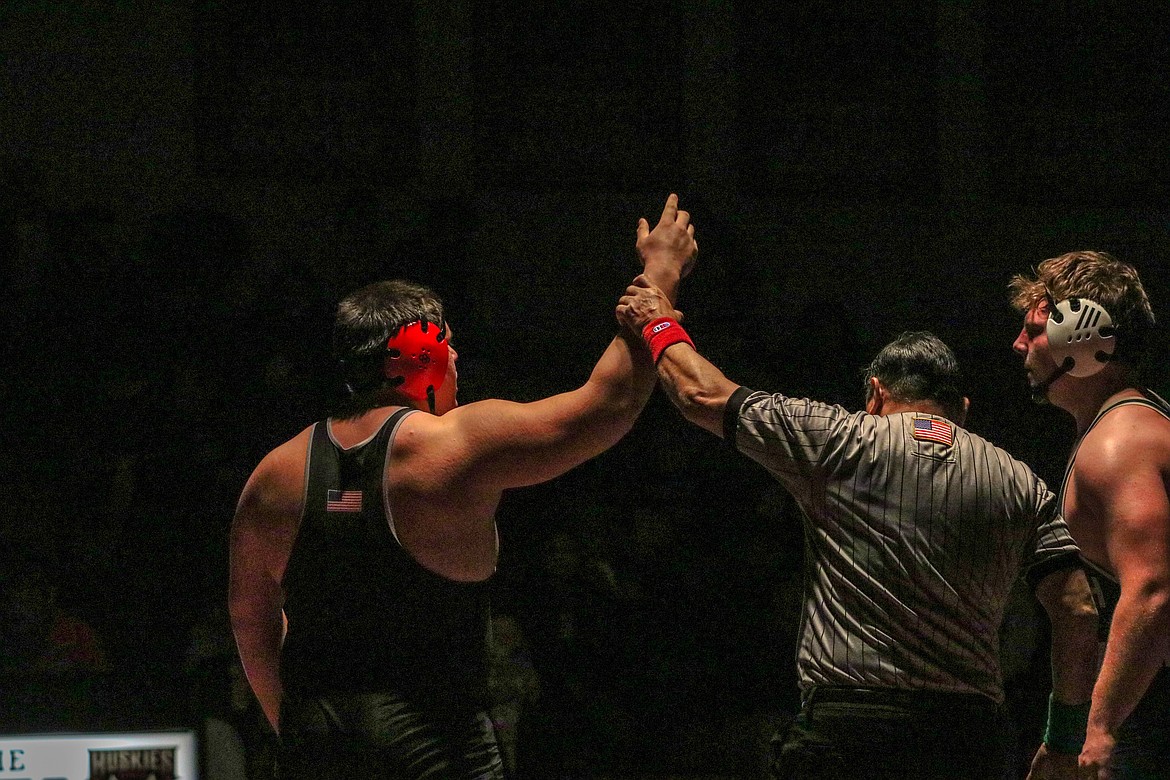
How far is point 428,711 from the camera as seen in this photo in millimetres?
2607

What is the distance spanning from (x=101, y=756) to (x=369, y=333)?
2631 mm

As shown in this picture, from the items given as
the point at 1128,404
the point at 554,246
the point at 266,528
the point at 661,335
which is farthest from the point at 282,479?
the point at 554,246

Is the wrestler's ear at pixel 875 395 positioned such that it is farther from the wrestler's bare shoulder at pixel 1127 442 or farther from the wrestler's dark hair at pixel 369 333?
the wrestler's dark hair at pixel 369 333

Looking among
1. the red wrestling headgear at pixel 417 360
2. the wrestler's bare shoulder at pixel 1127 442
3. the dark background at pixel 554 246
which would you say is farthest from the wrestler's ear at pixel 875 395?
the dark background at pixel 554 246

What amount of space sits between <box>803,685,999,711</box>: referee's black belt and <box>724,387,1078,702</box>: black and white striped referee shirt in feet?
0.05

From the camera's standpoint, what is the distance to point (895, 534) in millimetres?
2734

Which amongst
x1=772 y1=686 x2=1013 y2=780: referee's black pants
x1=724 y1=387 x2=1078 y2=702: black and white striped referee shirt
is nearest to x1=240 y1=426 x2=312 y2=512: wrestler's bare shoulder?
x1=724 y1=387 x2=1078 y2=702: black and white striped referee shirt

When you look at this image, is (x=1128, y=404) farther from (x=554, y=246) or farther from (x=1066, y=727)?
(x=554, y=246)

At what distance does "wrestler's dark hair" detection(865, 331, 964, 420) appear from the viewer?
2904 millimetres

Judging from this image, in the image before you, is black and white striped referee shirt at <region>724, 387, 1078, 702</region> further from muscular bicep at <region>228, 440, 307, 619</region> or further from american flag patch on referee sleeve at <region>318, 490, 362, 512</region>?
muscular bicep at <region>228, 440, 307, 619</region>

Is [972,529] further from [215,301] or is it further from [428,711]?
[215,301]

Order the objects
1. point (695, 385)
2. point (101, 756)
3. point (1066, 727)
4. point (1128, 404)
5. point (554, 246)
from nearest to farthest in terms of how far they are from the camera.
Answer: point (695, 385) < point (1066, 727) < point (1128, 404) < point (101, 756) < point (554, 246)

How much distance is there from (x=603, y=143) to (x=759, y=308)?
147cm

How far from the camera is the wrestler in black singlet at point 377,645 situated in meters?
2.61
